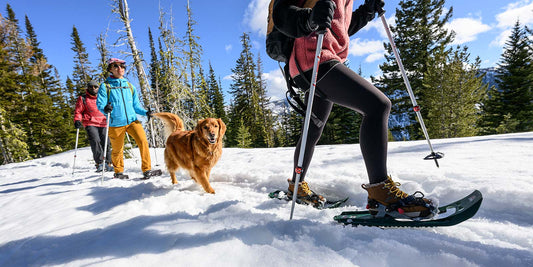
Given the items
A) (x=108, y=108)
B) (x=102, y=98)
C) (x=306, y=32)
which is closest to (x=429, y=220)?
(x=306, y=32)

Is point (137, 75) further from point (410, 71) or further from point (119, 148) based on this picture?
point (410, 71)

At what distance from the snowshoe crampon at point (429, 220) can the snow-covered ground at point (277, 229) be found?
6 centimetres

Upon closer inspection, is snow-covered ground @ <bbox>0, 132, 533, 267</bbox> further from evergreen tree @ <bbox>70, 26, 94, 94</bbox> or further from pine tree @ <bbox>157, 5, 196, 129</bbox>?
evergreen tree @ <bbox>70, 26, 94, 94</bbox>

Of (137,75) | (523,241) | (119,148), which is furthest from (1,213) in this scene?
(137,75)

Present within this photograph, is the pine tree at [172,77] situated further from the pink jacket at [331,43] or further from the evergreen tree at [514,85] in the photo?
the evergreen tree at [514,85]

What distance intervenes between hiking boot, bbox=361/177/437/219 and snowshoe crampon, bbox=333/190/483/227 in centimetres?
4

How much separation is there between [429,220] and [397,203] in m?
0.22

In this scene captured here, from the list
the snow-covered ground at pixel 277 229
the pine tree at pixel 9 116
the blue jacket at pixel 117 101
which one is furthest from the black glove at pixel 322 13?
the pine tree at pixel 9 116

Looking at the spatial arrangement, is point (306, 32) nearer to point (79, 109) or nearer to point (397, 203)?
point (397, 203)

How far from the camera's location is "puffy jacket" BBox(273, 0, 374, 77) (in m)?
1.49

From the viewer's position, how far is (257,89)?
29031 mm

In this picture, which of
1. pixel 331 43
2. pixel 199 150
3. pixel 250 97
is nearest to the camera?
pixel 331 43

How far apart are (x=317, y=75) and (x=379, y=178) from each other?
88 centimetres

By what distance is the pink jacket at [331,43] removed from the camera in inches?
63.6
